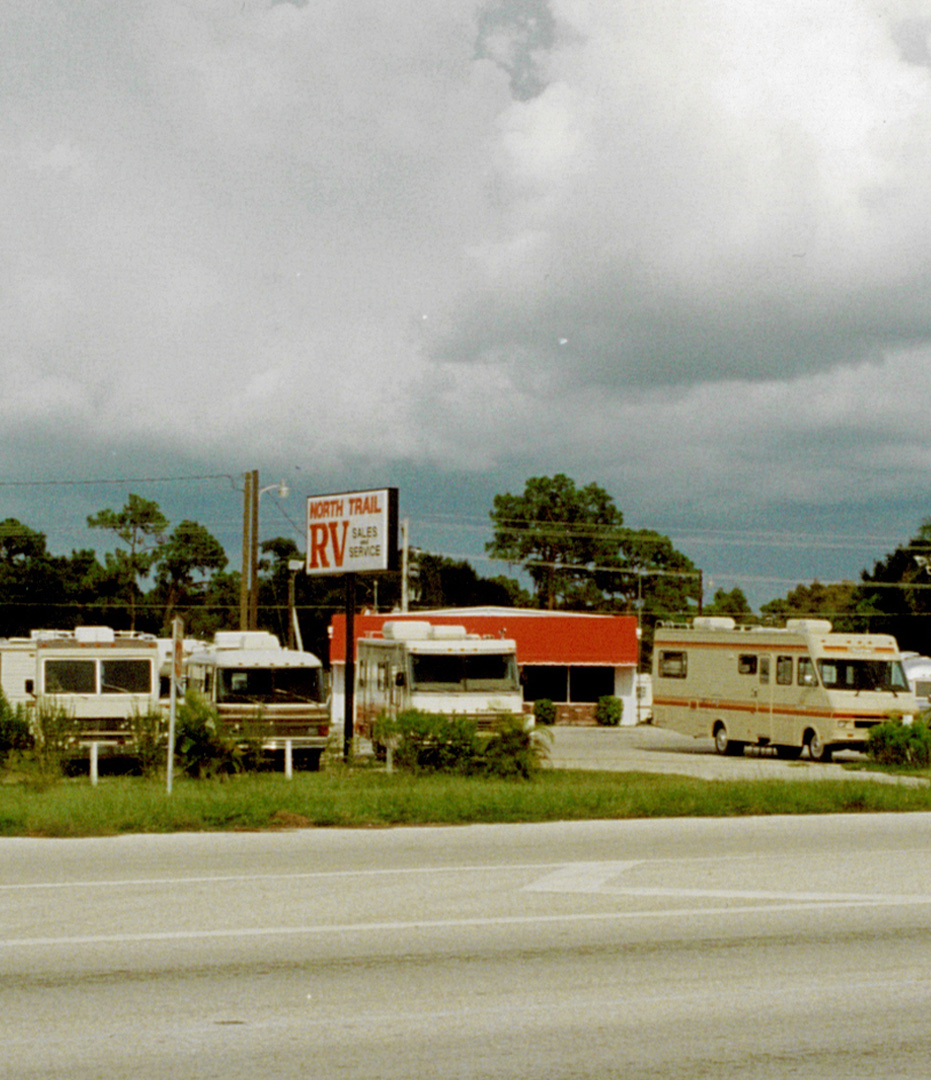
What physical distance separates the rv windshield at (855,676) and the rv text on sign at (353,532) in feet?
32.4

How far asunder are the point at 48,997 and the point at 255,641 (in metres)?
21.7

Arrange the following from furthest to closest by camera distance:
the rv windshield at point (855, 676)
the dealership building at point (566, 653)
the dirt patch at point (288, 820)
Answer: the dealership building at point (566, 653), the rv windshield at point (855, 676), the dirt patch at point (288, 820)

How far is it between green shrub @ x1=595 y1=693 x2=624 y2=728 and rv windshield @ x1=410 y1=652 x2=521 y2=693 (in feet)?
96.3

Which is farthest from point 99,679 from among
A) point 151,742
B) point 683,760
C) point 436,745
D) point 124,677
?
point 683,760

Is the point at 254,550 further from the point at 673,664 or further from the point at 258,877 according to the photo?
the point at 258,877

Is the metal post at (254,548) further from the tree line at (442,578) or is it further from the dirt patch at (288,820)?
the tree line at (442,578)

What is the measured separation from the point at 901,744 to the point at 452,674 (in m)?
9.12

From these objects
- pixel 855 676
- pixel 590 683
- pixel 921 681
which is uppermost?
pixel 855 676

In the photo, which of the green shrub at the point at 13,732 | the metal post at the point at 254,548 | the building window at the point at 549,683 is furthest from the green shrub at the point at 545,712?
the green shrub at the point at 13,732

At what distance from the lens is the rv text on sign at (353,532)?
28469 mm

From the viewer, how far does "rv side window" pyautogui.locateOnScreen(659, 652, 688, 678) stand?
3488cm

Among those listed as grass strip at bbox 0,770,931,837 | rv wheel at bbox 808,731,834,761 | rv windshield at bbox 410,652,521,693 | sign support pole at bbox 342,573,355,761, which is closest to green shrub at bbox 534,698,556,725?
rv wheel at bbox 808,731,834,761

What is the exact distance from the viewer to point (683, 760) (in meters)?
31.9

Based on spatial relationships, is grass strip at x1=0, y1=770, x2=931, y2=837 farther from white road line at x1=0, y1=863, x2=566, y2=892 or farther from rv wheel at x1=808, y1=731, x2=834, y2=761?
rv wheel at x1=808, y1=731, x2=834, y2=761
